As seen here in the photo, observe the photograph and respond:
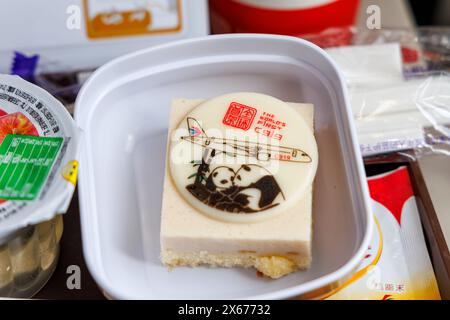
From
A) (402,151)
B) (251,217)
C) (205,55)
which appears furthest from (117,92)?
(402,151)

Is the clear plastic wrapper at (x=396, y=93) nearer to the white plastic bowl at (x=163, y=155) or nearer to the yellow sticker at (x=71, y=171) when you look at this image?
the white plastic bowl at (x=163, y=155)

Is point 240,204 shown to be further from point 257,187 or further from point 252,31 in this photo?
point 252,31

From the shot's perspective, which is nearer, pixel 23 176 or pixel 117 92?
pixel 23 176

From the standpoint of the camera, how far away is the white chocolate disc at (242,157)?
57cm

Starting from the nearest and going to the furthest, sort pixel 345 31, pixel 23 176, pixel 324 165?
pixel 23 176, pixel 324 165, pixel 345 31

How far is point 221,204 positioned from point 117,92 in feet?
0.70

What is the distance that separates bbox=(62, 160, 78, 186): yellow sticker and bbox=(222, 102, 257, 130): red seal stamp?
0.18 metres

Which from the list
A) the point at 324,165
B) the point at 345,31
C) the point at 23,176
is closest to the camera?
the point at 23,176

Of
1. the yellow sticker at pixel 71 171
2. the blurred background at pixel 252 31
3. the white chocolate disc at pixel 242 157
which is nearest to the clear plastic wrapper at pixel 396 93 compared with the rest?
the blurred background at pixel 252 31

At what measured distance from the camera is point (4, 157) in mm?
556

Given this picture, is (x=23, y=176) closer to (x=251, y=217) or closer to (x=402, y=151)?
(x=251, y=217)

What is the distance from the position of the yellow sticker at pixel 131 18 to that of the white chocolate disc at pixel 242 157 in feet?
0.63

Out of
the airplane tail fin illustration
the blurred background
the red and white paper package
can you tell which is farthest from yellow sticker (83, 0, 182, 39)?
the red and white paper package
